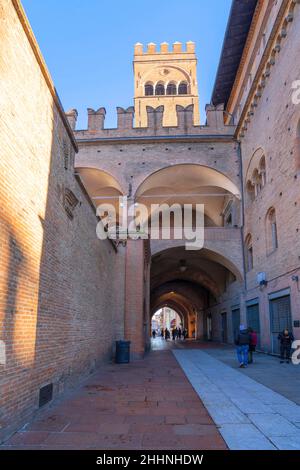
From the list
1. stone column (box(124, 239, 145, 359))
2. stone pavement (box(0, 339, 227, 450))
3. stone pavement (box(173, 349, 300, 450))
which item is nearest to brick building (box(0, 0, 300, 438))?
stone column (box(124, 239, 145, 359))

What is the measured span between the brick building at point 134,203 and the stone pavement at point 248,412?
2776 millimetres

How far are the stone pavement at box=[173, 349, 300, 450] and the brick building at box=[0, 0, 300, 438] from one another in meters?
2.78

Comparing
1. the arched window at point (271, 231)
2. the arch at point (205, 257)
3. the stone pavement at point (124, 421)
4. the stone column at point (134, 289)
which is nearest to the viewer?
the stone pavement at point (124, 421)

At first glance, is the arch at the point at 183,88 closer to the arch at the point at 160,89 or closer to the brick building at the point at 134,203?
the arch at the point at 160,89

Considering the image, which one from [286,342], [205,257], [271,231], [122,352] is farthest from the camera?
[205,257]

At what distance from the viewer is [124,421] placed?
18.8ft

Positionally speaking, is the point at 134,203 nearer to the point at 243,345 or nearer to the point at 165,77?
the point at 243,345

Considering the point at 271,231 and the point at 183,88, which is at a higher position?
the point at 183,88

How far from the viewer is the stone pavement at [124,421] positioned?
467cm

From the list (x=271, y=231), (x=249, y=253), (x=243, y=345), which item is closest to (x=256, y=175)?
(x=271, y=231)

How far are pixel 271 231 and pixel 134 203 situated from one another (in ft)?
24.6

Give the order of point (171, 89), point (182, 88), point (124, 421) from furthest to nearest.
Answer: point (182, 88) < point (171, 89) < point (124, 421)

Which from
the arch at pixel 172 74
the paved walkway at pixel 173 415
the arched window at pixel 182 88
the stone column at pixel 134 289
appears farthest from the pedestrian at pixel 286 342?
the arch at pixel 172 74

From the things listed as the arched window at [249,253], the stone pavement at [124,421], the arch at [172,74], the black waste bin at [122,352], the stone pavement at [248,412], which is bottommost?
the stone pavement at [124,421]
